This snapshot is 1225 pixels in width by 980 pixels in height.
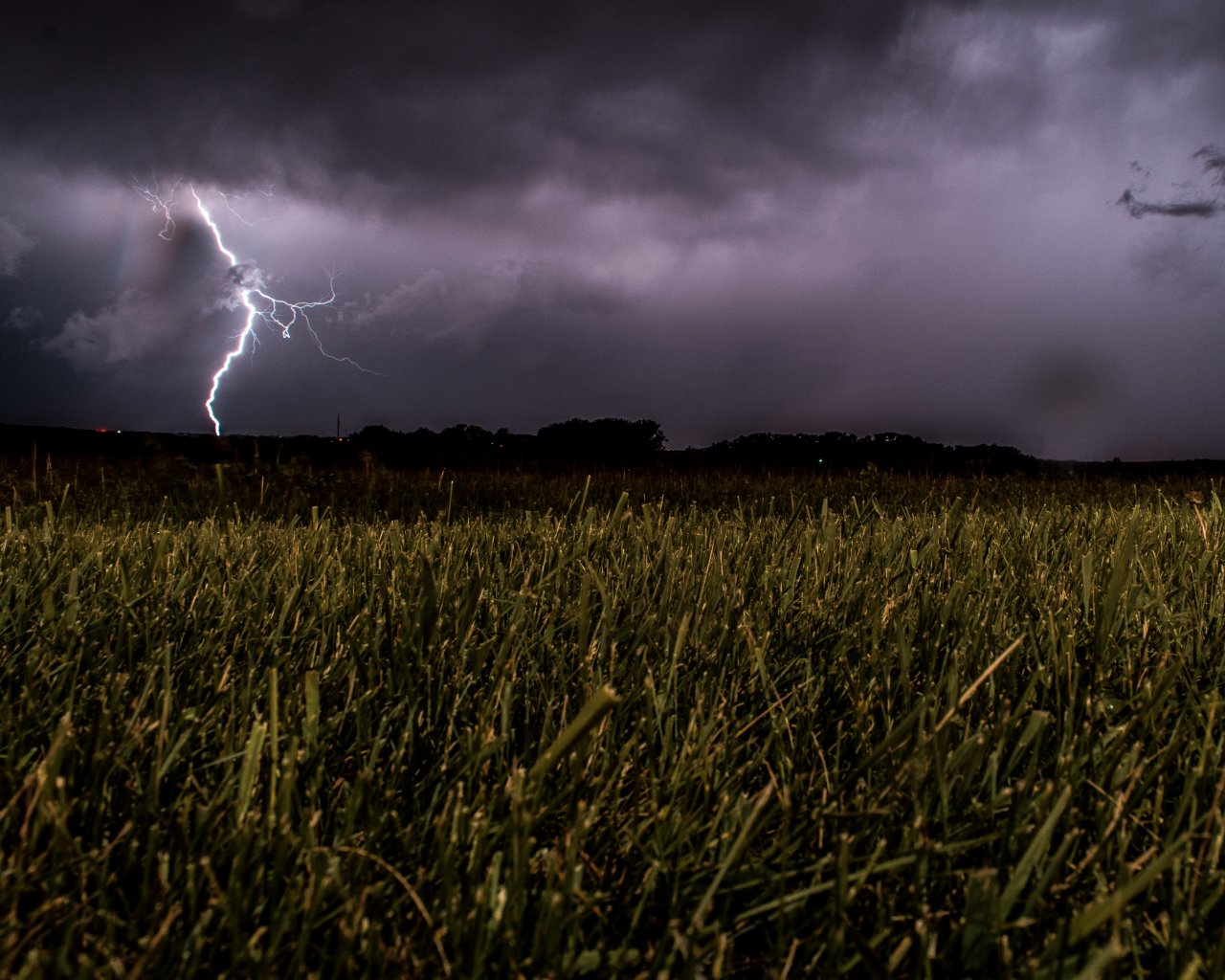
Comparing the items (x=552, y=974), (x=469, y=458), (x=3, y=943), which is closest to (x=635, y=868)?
(x=552, y=974)

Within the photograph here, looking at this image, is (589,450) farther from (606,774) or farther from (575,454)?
(606,774)

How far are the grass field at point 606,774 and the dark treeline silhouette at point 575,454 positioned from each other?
240 inches

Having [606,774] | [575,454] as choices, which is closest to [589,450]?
[575,454]

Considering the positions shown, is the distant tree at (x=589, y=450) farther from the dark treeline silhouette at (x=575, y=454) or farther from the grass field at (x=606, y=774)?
the grass field at (x=606, y=774)

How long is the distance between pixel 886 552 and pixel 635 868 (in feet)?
5.08

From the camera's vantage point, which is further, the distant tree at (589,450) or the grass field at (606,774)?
the distant tree at (589,450)

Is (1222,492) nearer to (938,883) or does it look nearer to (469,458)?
(469,458)

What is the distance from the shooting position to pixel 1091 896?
0.88 m

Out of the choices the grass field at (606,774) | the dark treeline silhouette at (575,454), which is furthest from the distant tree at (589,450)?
the grass field at (606,774)

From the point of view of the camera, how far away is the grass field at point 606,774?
77 centimetres

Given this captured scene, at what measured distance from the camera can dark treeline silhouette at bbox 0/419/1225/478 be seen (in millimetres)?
8961

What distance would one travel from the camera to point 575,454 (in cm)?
1248

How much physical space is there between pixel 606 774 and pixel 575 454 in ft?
37.6

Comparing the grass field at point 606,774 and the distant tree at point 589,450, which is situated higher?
the distant tree at point 589,450
